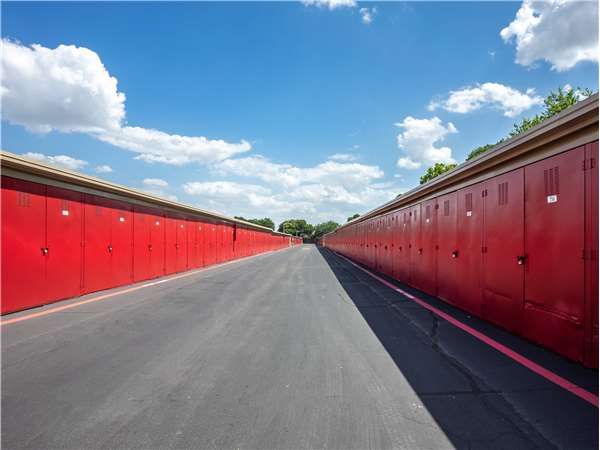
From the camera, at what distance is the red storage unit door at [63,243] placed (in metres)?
7.37

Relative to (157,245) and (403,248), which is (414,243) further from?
(157,245)

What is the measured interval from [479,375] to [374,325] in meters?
2.18

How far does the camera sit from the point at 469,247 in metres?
6.73

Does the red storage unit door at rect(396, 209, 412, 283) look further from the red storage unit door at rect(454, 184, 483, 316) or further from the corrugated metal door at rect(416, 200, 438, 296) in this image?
the red storage unit door at rect(454, 184, 483, 316)

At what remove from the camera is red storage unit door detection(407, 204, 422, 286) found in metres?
10.1

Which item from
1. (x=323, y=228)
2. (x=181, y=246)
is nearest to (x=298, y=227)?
(x=323, y=228)

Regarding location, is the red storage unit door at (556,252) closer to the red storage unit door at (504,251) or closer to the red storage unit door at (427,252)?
the red storage unit door at (504,251)

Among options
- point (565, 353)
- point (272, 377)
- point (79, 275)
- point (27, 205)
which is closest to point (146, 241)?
point (79, 275)

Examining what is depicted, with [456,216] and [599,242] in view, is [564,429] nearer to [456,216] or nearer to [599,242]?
[599,242]

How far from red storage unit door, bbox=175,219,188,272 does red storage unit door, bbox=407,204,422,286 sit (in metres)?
10.0

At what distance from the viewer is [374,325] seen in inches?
223

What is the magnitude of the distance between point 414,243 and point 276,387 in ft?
26.9

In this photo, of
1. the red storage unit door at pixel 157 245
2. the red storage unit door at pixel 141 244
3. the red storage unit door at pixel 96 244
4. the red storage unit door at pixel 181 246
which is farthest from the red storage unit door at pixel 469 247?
the red storage unit door at pixel 181 246

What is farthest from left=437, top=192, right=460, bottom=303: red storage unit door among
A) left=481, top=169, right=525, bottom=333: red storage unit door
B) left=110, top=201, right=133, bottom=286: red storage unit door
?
left=110, top=201, right=133, bottom=286: red storage unit door
